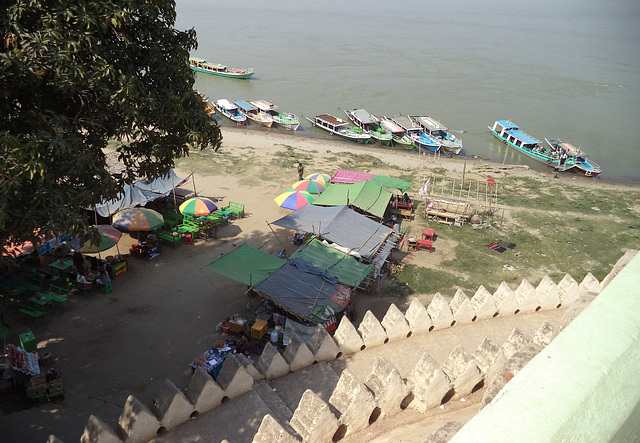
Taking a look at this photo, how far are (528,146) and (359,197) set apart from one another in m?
22.6

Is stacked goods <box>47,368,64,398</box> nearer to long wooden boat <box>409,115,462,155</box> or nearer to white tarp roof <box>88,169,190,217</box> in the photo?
white tarp roof <box>88,169,190,217</box>

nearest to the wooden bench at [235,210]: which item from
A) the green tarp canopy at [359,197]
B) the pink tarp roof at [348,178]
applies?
the green tarp canopy at [359,197]

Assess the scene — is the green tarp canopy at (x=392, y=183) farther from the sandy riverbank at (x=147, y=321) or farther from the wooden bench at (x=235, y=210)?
the wooden bench at (x=235, y=210)

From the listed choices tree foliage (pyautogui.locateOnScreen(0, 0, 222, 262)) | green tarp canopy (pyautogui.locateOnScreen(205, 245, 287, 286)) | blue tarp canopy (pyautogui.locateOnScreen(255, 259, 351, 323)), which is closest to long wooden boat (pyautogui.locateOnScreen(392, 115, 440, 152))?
green tarp canopy (pyautogui.locateOnScreen(205, 245, 287, 286))

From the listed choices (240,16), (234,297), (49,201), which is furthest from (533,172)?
(240,16)

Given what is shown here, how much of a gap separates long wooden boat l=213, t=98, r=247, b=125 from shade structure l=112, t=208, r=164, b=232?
78.8 feet

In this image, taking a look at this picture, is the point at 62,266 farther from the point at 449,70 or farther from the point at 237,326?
the point at 449,70

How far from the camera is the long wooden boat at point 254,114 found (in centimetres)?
4122

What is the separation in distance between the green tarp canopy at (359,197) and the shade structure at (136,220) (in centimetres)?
630

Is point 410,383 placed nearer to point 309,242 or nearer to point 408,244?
point 309,242

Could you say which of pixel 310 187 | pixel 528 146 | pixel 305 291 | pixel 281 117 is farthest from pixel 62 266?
pixel 528 146

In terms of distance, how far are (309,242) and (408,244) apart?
528 centimetres

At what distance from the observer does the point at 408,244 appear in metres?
20.3

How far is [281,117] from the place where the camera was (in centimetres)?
4172
